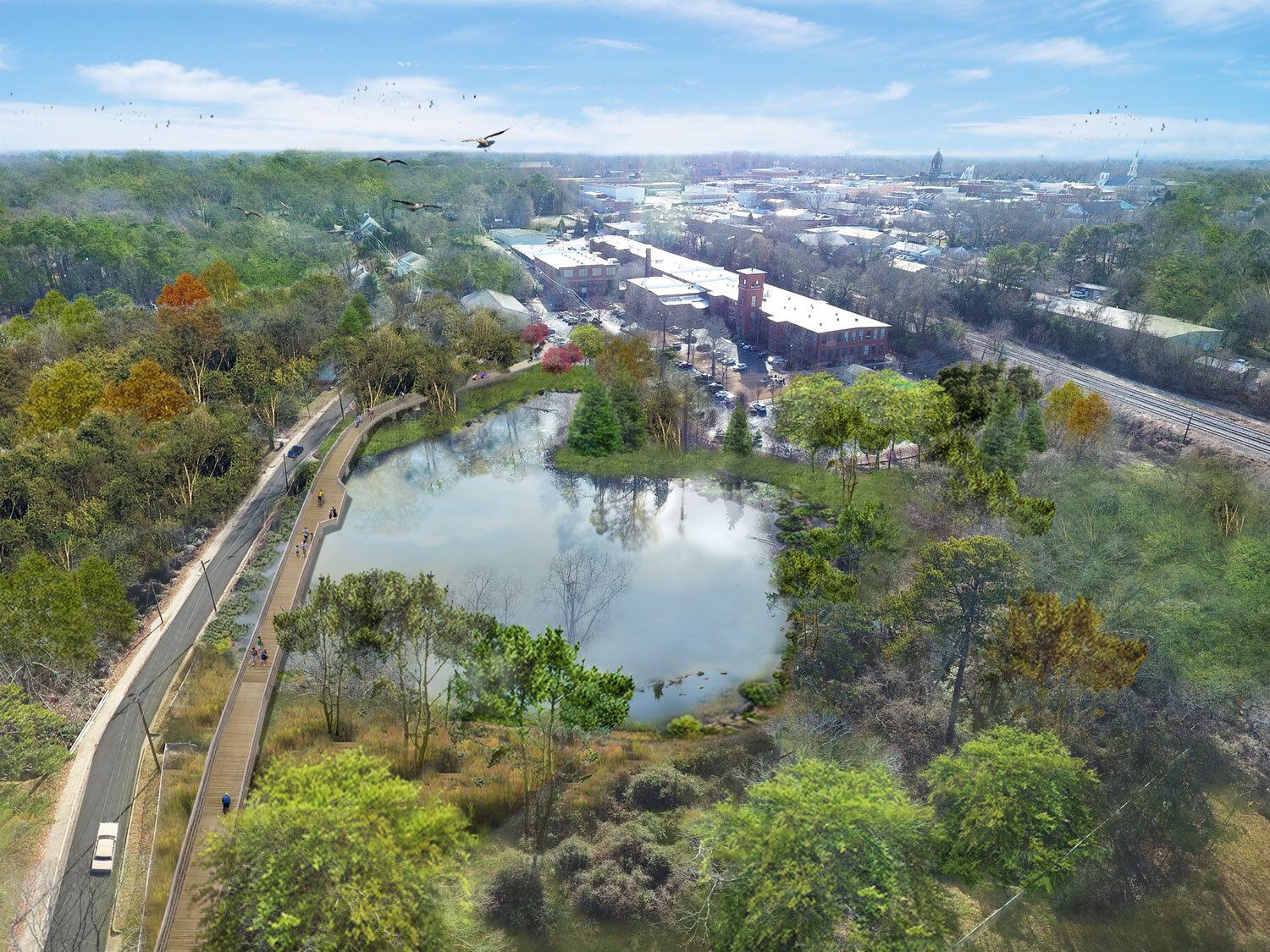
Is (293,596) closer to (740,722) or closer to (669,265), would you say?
(740,722)

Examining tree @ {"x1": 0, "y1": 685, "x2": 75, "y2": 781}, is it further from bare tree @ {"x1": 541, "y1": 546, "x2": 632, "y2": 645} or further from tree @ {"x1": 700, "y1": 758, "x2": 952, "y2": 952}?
tree @ {"x1": 700, "y1": 758, "x2": 952, "y2": 952}

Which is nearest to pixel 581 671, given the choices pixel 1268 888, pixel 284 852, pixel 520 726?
pixel 520 726

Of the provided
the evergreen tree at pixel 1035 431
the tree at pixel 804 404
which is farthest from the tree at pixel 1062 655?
the evergreen tree at pixel 1035 431

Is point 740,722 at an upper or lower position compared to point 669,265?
lower

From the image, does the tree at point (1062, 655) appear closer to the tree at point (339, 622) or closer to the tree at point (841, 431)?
the tree at point (841, 431)

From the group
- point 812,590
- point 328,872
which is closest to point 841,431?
point 812,590

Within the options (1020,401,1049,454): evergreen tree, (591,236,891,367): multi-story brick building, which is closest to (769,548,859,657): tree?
(1020,401,1049,454): evergreen tree

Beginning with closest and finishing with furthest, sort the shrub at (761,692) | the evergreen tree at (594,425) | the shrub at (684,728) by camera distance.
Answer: the shrub at (684,728)
the shrub at (761,692)
the evergreen tree at (594,425)
